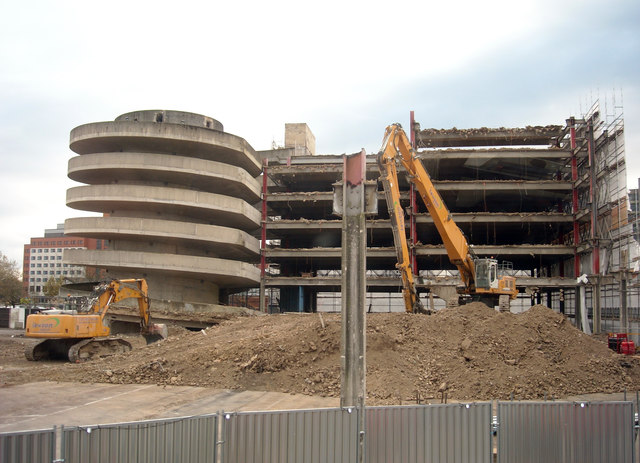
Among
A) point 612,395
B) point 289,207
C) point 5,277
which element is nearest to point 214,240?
point 289,207

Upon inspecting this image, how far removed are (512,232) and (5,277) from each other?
2545 inches

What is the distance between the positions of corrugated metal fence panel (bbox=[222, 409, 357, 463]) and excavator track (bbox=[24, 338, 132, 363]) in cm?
1849

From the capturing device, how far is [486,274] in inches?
1016

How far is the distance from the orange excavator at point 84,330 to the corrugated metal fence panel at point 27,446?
18575 mm

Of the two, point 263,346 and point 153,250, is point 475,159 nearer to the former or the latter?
point 153,250

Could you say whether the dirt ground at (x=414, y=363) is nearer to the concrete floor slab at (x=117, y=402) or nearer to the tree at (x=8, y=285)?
the concrete floor slab at (x=117, y=402)

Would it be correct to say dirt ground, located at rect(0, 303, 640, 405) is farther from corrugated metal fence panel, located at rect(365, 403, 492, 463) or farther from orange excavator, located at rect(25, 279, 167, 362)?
corrugated metal fence panel, located at rect(365, 403, 492, 463)

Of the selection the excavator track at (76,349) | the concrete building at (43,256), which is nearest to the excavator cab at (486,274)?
the excavator track at (76,349)

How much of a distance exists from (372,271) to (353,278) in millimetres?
51519

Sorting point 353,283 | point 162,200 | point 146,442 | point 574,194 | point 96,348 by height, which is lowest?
point 96,348

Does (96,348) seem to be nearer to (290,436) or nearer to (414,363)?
(414,363)

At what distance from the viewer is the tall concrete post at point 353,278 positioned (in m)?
9.24

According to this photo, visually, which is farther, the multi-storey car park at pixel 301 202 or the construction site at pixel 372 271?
the multi-storey car park at pixel 301 202

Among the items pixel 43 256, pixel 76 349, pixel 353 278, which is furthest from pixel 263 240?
pixel 43 256
